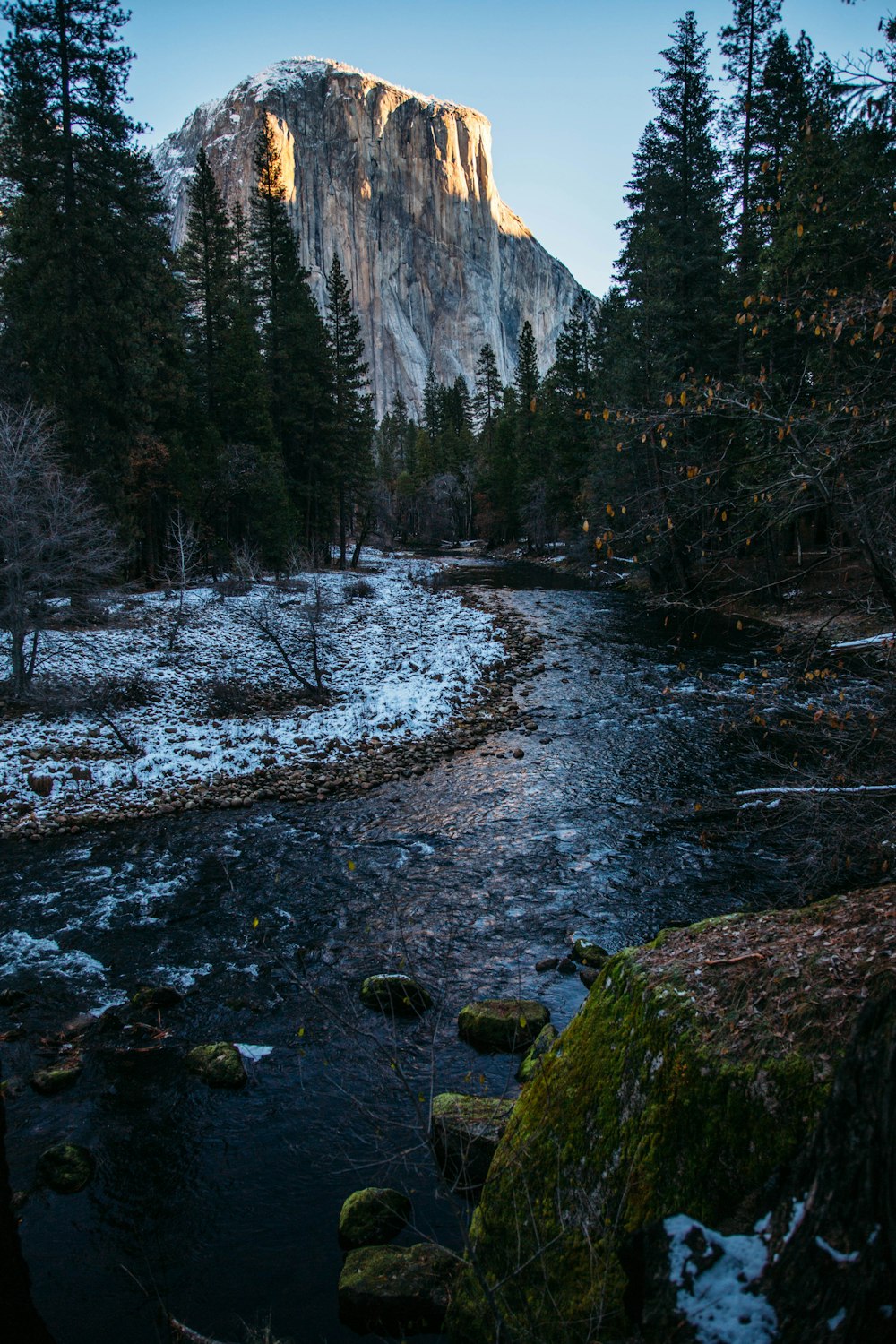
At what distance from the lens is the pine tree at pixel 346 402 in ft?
121

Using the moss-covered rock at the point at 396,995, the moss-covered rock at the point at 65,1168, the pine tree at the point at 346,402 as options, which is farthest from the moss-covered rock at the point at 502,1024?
the pine tree at the point at 346,402

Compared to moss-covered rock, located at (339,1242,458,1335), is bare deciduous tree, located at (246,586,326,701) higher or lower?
higher

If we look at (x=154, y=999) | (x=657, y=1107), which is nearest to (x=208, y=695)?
(x=154, y=999)

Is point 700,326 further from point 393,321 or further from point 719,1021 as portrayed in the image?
point 393,321

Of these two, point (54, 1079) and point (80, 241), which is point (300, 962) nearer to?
point (54, 1079)

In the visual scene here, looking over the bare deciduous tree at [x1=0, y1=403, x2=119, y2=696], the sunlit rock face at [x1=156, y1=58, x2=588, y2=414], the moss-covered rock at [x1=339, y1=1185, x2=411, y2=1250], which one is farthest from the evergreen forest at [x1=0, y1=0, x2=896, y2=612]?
the sunlit rock face at [x1=156, y1=58, x2=588, y2=414]

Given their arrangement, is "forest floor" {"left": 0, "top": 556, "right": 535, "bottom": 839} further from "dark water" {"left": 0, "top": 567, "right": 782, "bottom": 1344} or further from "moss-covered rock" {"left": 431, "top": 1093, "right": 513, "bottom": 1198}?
"moss-covered rock" {"left": 431, "top": 1093, "right": 513, "bottom": 1198}

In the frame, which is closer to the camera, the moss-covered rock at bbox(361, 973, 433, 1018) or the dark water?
the dark water

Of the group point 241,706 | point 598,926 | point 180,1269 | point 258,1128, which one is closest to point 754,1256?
Result: point 180,1269

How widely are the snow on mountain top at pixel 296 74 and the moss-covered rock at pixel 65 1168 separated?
628 ft

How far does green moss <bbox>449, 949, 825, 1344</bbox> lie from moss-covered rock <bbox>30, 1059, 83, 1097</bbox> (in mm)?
4348

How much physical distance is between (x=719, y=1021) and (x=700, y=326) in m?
30.8

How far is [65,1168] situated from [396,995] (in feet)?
10.1

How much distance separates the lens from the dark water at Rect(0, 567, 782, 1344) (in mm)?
4828
